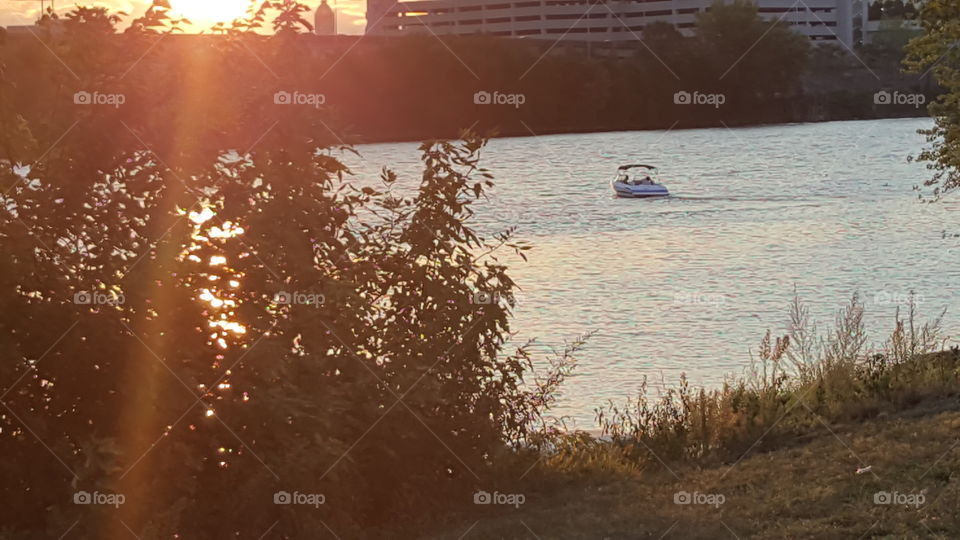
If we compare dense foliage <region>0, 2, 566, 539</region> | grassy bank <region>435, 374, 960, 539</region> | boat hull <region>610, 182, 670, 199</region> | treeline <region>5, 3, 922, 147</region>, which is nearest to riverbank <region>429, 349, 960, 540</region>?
grassy bank <region>435, 374, 960, 539</region>

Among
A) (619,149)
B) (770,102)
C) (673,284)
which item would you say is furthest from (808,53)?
(673,284)

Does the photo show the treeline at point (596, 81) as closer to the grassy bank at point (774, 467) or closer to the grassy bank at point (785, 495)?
the grassy bank at point (774, 467)

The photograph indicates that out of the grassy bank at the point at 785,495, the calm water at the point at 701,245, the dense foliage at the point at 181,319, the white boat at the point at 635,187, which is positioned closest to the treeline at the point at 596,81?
the calm water at the point at 701,245

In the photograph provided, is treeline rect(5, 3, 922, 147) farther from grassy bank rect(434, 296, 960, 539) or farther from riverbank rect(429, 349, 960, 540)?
riverbank rect(429, 349, 960, 540)

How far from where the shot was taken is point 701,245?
2106 inches

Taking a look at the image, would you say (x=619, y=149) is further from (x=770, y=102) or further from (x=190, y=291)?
(x=190, y=291)

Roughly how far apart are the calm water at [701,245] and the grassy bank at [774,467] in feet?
21.9

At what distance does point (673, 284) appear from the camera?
41875 mm

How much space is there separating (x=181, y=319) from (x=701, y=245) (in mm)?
44735

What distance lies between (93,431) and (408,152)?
8228cm

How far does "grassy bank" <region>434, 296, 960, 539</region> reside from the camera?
10.2m

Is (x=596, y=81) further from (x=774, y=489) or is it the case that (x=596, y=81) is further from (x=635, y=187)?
(x=774, y=489)

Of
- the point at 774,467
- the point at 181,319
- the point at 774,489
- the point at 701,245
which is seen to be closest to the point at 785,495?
the point at 774,489

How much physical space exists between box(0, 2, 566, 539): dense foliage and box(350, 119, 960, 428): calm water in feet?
37.4
